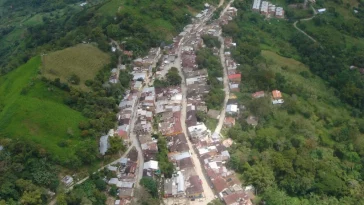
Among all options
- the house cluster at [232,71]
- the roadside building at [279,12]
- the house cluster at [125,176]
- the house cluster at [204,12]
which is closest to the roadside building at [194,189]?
the house cluster at [125,176]

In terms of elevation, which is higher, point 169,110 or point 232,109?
point 232,109

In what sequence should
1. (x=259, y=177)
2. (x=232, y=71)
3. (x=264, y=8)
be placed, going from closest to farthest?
(x=259, y=177)
(x=232, y=71)
(x=264, y=8)

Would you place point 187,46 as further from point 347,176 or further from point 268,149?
point 347,176

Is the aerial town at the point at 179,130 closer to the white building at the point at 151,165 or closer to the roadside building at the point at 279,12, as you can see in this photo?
the white building at the point at 151,165

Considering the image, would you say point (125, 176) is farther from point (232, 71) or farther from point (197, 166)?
point (232, 71)

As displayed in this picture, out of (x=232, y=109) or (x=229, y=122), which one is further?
(x=232, y=109)

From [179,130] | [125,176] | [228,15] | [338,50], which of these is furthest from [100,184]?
[338,50]
